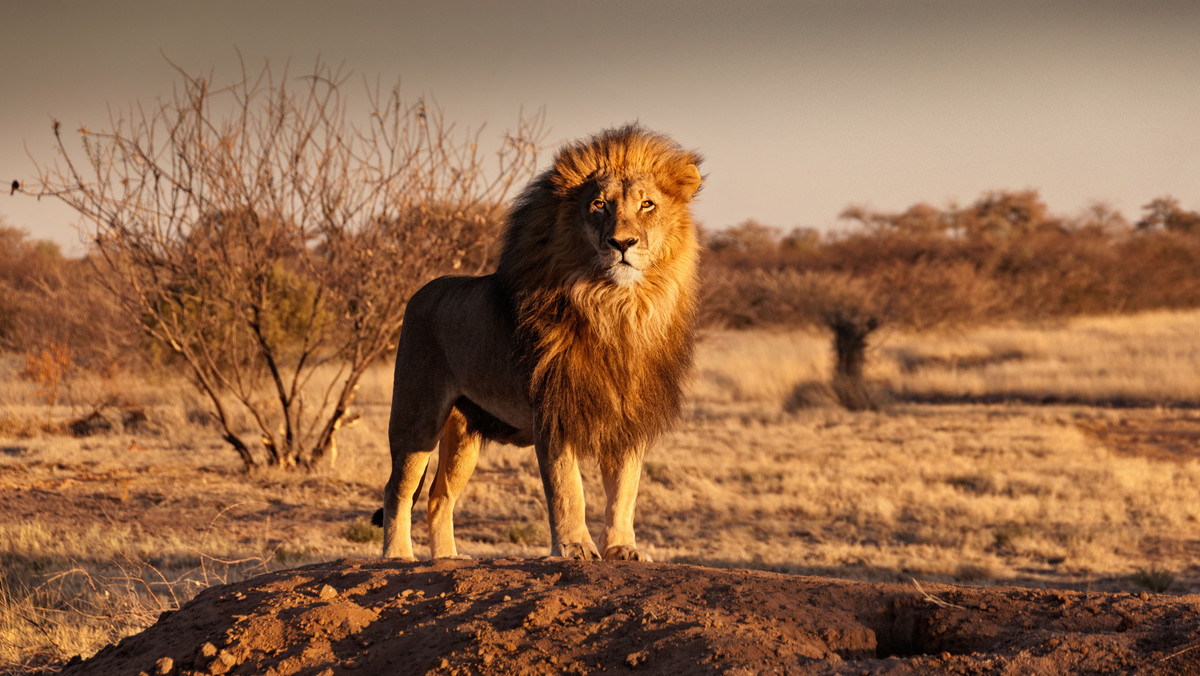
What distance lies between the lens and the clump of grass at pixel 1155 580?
30.7 feet

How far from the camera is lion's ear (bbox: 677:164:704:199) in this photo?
200 inches

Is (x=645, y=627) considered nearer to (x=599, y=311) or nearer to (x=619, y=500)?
(x=619, y=500)

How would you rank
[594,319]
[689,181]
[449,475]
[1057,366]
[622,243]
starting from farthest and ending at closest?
[1057,366] → [449,475] → [689,181] → [594,319] → [622,243]

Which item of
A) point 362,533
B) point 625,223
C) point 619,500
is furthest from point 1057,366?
point 625,223

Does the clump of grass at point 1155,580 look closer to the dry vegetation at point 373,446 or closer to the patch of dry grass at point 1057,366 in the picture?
the dry vegetation at point 373,446

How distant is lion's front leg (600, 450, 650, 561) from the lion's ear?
1282mm

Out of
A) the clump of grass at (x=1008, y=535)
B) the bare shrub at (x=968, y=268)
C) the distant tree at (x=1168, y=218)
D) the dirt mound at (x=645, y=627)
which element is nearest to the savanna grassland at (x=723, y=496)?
the clump of grass at (x=1008, y=535)

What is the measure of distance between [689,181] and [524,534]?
6.24 meters

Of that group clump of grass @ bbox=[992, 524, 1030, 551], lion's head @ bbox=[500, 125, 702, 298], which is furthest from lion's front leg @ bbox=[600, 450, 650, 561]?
clump of grass @ bbox=[992, 524, 1030, 551]

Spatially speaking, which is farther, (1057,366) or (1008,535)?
(1057,366)

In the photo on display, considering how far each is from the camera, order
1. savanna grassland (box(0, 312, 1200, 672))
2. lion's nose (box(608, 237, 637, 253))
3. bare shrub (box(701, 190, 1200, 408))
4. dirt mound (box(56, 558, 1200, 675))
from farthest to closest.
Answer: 1. bare shrub (box(701, 190, 1200, 408))
2. savanna grassland (box(0, 312, 1200, 672))
3. lion's nose (box(608, 237, 637, 253))
4. dirt mound (box(56, 558, 1200, 675))

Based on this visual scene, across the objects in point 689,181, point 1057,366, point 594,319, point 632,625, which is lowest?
point 1057,366

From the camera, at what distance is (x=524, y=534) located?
1059 cm

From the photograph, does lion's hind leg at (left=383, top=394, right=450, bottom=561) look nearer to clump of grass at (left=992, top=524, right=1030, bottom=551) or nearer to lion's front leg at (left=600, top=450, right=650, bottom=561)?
lion's front leg at (left=600, top=450, right=650, bottom=561)
